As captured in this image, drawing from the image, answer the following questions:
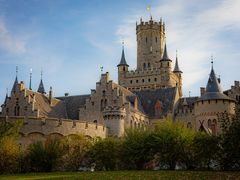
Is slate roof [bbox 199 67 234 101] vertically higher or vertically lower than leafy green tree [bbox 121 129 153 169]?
higher

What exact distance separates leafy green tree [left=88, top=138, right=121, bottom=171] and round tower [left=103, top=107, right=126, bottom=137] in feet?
39.8

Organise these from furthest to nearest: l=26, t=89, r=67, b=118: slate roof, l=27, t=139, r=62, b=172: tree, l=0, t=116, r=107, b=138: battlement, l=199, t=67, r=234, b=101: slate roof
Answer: l=199, t=67, r=234, b=101: slate roof < l=26, t=89, r=67, b=118: slate roof < l=0, t=116, r=107, b=138: battlement < l=27, t=139, r=62, b=172: tree

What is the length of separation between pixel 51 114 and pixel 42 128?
1267 cm

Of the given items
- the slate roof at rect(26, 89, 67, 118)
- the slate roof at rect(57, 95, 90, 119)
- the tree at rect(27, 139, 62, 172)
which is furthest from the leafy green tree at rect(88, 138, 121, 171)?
the slate roof at rect(57, 95, 90, 119)

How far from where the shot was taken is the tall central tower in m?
88.7

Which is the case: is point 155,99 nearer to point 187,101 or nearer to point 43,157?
point 187,101

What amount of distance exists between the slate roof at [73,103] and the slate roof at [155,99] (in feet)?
31.4

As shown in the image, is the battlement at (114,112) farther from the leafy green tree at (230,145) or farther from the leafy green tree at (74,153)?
the leafy green tree at (230,145)

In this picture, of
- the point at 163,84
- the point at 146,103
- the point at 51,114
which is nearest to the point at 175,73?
the point at 163,84

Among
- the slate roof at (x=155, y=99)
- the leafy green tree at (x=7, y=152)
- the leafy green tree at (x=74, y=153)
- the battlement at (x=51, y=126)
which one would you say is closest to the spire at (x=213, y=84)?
the slate roof at (x=155, y=99)

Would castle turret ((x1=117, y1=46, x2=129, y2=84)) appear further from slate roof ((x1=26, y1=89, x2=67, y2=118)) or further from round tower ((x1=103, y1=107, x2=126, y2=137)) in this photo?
round tower ((x1=103, y1=107, x2=126, y2=137))

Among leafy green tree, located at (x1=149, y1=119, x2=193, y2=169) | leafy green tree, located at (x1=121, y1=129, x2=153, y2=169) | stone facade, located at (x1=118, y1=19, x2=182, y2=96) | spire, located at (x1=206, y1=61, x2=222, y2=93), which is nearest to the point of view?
leafy green tree, located at (x1=149, y1=119, x2=193, y2=169)

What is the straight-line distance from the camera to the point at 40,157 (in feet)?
126

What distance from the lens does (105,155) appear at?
40.5 m
